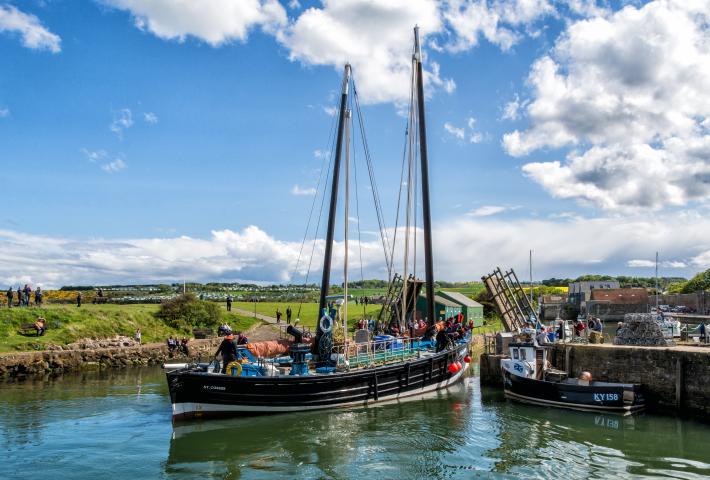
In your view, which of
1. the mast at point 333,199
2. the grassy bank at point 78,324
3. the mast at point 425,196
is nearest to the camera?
the mast at point 333,199

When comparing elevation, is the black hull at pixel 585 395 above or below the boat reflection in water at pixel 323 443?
above

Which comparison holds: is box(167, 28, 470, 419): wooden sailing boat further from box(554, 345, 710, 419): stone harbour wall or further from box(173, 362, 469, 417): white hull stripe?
box(554, 345, 710, 419): stone harbour wall

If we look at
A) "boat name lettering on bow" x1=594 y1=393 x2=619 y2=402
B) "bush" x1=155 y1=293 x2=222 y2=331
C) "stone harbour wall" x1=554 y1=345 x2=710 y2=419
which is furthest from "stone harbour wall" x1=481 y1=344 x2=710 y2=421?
"bush" x1=155 y1=293 x2=222 y2=331

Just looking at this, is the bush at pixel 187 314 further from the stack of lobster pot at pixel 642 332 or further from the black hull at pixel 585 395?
the stack of lobster pot at pixel 642 332

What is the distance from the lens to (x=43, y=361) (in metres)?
36.5

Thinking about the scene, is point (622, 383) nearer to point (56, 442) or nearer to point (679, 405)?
point (679, 405)

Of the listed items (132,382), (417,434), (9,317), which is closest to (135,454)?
(417,434)

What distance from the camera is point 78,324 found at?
43.6 meters

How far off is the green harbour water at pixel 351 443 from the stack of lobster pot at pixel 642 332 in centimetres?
455

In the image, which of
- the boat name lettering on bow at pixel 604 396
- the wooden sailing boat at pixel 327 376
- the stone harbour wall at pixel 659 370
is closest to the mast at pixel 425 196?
the wooden sailing boat at pixel 327 376

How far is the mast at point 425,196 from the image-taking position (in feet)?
103

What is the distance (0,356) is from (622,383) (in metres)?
36.6

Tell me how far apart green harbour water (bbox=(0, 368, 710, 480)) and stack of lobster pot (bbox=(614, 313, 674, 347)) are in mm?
4547

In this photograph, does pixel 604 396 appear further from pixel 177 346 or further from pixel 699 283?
pixel 699 283
